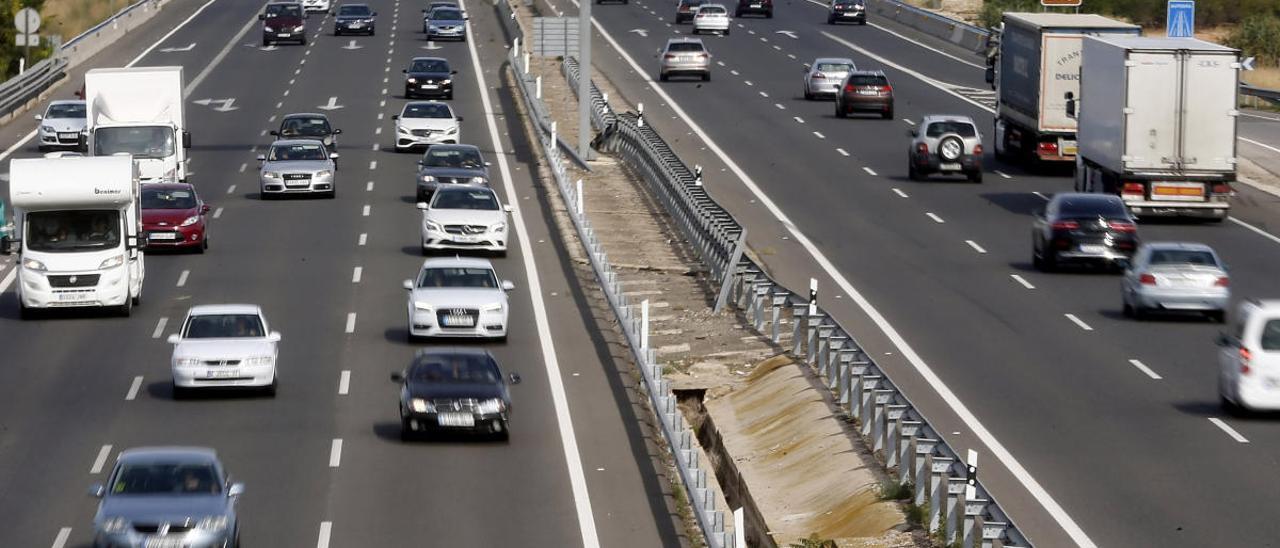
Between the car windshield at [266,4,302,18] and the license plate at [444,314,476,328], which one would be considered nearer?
the license plate at [444,314,476,328]

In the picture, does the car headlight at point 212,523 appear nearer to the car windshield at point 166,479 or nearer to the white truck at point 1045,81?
the car windshield at point 166,479

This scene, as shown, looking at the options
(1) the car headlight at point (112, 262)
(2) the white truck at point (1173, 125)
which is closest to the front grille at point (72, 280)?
(1) the car headlight at point (112, 262)

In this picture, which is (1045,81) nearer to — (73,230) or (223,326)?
(73,230)

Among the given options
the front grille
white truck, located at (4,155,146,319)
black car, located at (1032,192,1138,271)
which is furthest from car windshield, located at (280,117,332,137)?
black car, located at (1032,192,1138,271)

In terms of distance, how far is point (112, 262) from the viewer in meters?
34.7

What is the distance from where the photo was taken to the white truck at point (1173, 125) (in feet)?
143

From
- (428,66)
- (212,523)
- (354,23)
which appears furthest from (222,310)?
(354,23)

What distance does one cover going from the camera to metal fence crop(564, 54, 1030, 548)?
18641 millimetres

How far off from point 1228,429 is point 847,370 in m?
4.87

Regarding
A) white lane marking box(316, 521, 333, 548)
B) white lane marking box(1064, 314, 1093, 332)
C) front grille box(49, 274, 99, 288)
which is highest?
front grille box(49, 274, 99, 288)

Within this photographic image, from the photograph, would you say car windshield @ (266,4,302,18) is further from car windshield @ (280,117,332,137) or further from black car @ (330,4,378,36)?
Result: car windshield @ (280,117,332,137)

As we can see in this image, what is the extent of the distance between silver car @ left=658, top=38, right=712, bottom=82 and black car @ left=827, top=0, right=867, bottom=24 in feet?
80.4

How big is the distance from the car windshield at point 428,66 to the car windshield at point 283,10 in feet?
64.8

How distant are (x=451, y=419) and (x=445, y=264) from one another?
334 inches
